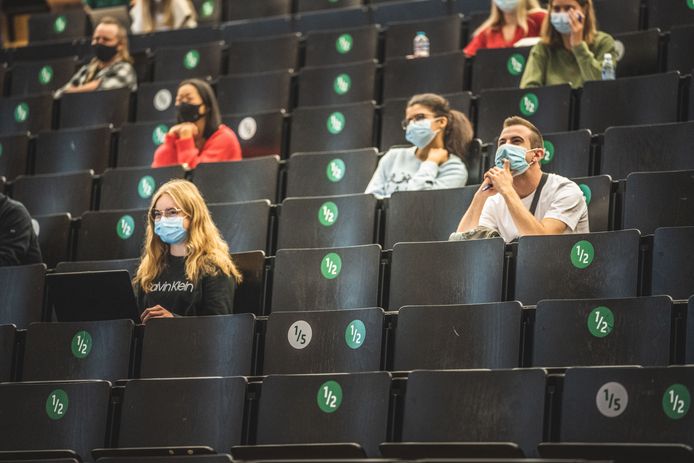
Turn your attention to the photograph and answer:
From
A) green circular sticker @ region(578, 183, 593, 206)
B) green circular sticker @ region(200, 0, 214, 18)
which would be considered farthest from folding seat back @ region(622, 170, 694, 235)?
green circular sticker @ region(200, 0, 214, 18)

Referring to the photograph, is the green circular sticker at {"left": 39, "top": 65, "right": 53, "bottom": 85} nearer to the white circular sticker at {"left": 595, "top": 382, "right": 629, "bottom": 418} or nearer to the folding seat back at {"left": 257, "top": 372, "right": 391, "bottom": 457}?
the folding seat back at {"left": 257, "top": 372, "right": 391, "bottom": 457}

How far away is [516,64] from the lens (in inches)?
125

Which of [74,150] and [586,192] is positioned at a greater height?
[74,150]

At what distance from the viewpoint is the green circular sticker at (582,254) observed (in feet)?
7.04

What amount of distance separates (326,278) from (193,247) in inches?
11.6

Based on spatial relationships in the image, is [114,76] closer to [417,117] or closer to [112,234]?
[112,234]

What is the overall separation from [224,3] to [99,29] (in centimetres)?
73

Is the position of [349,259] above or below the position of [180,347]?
above

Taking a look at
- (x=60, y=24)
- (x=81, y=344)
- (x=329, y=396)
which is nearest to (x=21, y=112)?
(x=60, y=24)

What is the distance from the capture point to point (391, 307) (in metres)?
2.28

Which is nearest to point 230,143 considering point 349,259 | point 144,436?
point 349,259

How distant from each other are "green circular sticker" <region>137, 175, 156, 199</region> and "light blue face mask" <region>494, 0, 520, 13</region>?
1.10 m

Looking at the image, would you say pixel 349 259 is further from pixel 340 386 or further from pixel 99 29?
pixel 99 29

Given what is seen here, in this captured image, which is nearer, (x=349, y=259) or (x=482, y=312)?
(x=482, y=312)
